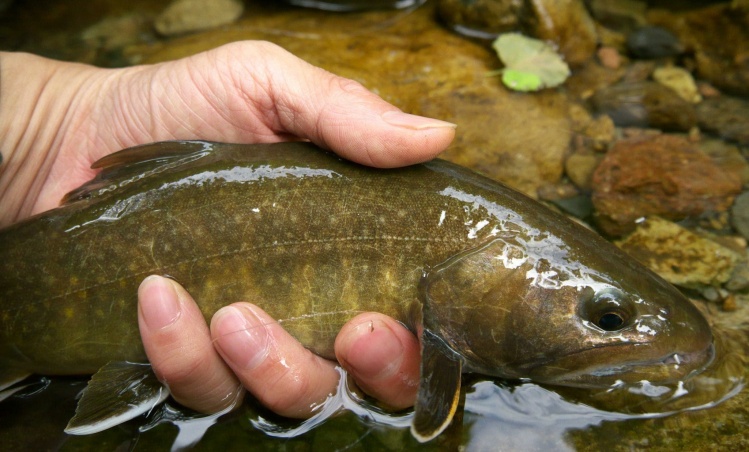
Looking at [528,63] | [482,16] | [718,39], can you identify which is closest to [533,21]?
[482,16]

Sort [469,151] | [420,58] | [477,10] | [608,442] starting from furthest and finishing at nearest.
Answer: [477,10], [420,58], [469,151], [608,442]

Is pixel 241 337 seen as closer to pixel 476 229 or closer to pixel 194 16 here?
pixel 476 229

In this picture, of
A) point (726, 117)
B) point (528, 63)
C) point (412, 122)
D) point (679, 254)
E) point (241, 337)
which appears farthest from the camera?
point (528, 63)

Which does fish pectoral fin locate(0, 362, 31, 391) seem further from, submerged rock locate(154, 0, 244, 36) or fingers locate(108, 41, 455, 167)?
submerged rock locate(154, 0, 244, 36)

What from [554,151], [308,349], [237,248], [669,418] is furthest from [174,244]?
[554,151]

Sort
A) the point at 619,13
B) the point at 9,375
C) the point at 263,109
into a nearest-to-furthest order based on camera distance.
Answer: the point at 9,375 → the point at 263,109 → the point at 619,13

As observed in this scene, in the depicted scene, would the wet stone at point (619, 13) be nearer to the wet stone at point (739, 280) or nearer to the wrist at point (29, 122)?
the wet stone at point (739, 280)

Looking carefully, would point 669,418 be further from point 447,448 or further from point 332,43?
point 332,43
